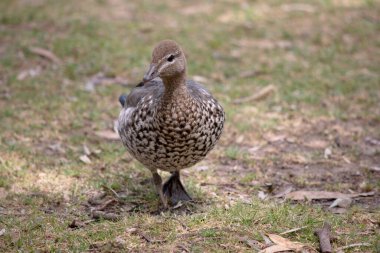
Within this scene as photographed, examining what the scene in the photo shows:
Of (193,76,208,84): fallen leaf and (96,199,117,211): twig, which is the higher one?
(193,76,208,84): fallen leaf

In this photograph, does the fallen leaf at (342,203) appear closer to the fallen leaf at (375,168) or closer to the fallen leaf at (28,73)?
the fallen leaf at (375,168)

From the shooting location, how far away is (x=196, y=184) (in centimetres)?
622

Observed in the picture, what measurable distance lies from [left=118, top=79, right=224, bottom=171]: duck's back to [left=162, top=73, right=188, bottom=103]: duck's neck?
0.13 feet

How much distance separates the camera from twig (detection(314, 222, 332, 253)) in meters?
4.66

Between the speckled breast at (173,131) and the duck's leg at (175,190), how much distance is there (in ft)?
1.24

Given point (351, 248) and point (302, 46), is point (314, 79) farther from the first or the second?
point (351, 248)

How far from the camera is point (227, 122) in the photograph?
7.67 meters

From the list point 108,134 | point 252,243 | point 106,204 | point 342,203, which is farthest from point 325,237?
point 108,134

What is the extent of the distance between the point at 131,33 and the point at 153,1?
5.14 feet

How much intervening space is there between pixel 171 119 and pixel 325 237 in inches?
60.1

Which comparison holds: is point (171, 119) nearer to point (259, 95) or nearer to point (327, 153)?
point (327, 153)

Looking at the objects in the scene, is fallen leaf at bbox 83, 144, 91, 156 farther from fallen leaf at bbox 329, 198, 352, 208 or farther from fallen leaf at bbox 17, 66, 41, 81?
fallen leaf at bbox 329, 198, 352, 208

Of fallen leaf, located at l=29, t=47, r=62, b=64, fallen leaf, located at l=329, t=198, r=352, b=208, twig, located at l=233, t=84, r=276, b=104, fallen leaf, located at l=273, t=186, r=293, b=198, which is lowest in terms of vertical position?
fallen leaf, located at l=273, t=186, r=293, b=198

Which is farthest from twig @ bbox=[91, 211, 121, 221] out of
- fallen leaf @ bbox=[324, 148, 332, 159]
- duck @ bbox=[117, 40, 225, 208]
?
fallen leaf @ bbox=[324, 148, 332, 159]
